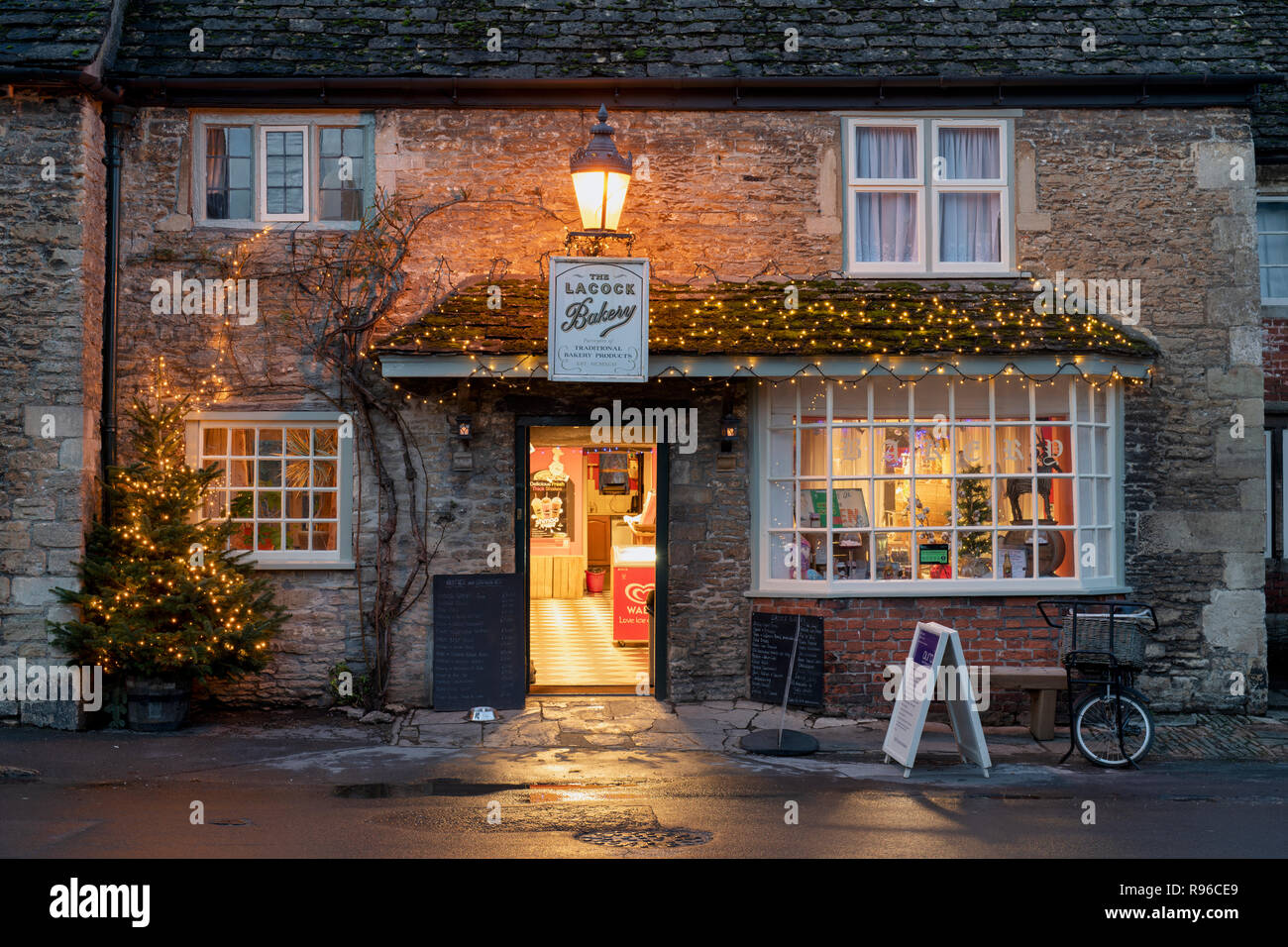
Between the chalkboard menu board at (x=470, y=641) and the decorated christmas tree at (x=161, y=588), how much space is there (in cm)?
143

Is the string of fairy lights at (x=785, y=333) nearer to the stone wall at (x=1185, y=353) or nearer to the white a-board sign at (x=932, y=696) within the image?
the stone wall at (x=1185, y=353)

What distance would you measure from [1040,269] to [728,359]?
3363 millimetres

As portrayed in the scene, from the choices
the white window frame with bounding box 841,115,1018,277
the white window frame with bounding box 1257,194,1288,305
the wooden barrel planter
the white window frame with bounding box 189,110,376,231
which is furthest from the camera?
the white window frame with bounding box 1257,194,1288,305

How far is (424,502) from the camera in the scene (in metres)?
11.3

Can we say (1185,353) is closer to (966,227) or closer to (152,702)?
(966,227)

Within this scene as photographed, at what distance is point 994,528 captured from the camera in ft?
37.0

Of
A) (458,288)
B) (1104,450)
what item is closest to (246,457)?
(458,288)

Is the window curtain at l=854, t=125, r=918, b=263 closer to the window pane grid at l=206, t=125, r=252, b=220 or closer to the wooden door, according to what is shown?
the window pane grid at l=206, t=125, r=252, b=220

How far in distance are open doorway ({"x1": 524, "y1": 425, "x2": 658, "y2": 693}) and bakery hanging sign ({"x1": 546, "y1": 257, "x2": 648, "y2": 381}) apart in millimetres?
1265

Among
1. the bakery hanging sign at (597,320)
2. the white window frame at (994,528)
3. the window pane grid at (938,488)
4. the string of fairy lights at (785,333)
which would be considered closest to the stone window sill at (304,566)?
the string of fairy lights at (785,333)

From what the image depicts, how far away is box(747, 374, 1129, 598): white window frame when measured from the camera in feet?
36.7

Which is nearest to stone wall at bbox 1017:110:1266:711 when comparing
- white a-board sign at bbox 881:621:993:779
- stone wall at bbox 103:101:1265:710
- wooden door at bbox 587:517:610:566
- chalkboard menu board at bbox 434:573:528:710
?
stone wall at bbox 103:101:1265:710

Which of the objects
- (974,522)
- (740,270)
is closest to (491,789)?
(974,522)

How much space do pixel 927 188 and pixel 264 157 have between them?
623cm
